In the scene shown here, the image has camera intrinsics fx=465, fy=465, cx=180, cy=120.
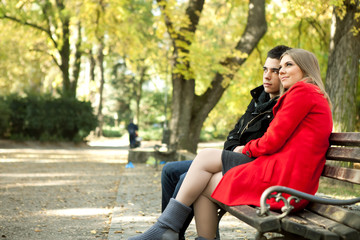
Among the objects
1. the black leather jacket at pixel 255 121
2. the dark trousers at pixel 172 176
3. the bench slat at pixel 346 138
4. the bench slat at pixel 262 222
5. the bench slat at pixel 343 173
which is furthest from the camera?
the dark trousers at pixel 172 176

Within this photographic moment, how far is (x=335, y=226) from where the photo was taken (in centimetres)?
242

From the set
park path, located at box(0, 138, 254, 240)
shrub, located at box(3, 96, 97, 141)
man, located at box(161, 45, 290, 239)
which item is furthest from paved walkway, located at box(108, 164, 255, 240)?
shrub, located at box(3, 96, 97, 141)

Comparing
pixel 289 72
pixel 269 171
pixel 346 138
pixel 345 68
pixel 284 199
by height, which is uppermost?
pixel 345 68

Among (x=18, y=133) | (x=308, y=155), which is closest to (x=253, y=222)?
(x=308, y=155)

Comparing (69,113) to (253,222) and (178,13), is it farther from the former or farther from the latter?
(253,222)

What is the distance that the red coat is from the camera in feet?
9.51

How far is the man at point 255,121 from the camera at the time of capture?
353 centimetres

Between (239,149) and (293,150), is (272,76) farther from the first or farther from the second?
(293,150)

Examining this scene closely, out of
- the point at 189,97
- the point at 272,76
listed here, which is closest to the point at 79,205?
the point at 272,76

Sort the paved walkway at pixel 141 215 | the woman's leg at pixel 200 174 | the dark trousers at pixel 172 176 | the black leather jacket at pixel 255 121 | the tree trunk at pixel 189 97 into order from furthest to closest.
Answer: the tree trunk at pixel 189 97
the paved walkway at pixel 141 215
the dark trousers at pixel 172 176
the black leather jacket at pixel 255 121
the woman's leg at pixel 200 174

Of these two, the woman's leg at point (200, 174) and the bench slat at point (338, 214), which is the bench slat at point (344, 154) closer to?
the bench slat at point (338, 214)

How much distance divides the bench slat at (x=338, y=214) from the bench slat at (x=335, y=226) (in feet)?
0.11

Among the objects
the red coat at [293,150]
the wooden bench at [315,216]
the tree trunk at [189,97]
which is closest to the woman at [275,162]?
the red coat at [293,150]

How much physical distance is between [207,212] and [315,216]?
2.54 ft
